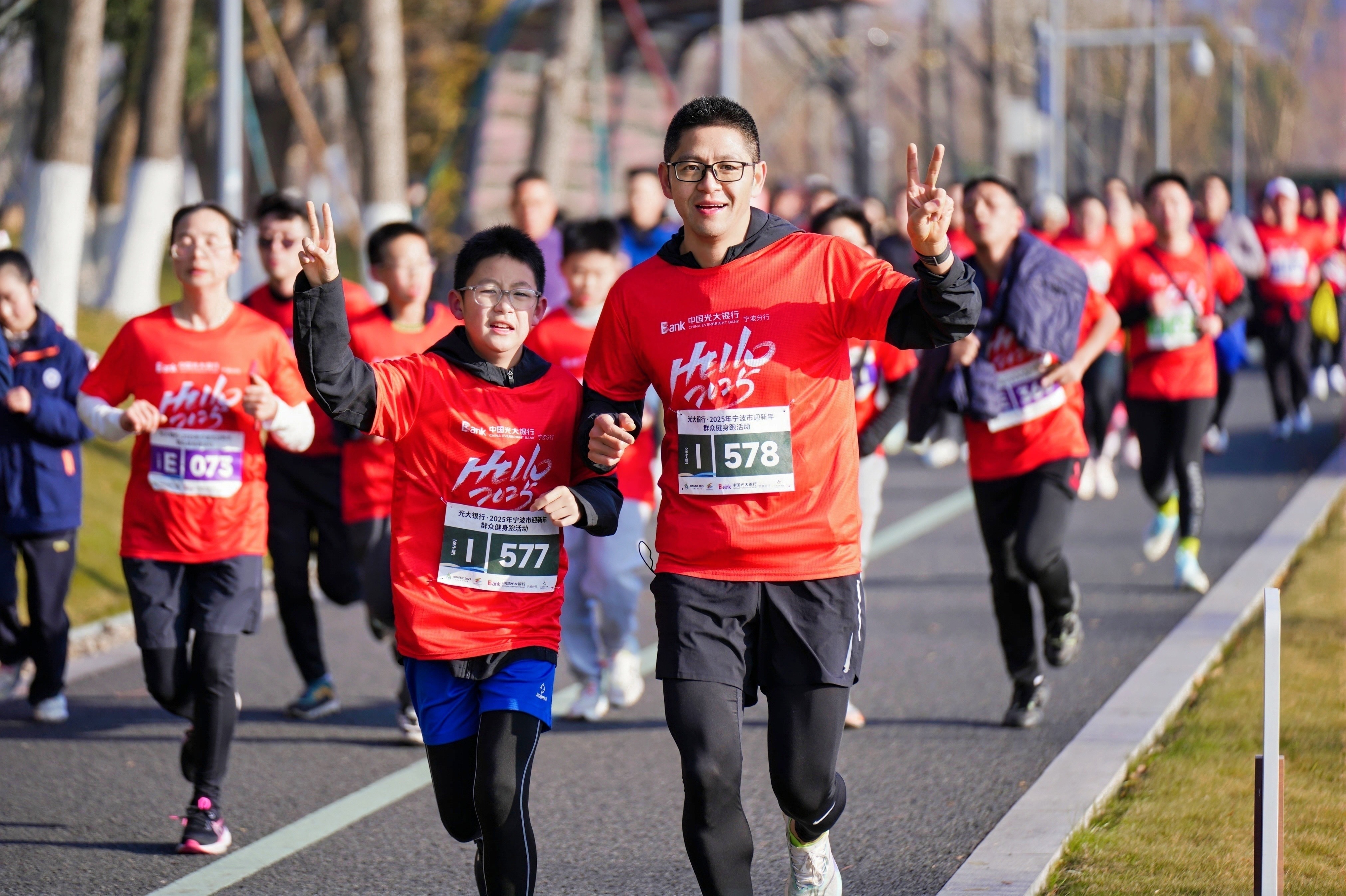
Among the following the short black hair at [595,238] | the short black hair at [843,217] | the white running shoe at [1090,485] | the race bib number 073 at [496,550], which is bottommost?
the white running shoe at [1090,485]

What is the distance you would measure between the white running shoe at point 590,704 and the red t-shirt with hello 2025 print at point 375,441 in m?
1.08

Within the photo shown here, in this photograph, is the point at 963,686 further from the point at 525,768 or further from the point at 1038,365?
the point at 525,768

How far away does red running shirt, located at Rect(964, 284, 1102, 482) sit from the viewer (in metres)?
6.50

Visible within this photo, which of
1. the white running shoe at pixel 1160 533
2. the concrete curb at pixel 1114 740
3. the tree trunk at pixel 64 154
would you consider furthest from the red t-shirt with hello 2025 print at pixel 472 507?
the tree trunk at pixel 64 154

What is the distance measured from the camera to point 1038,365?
649 cm

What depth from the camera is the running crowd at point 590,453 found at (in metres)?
4.07

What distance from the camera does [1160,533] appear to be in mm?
9805

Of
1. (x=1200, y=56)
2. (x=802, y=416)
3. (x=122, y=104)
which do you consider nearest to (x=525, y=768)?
(x=802, y=416)

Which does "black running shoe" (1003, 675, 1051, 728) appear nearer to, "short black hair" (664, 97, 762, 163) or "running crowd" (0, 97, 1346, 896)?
"running crowd" (0, 97, 1346, 896)

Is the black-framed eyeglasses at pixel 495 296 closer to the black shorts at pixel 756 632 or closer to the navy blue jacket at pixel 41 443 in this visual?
the black shorts at pixel 756 632

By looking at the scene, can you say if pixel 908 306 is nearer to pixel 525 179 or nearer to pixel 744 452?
pixel 744 452

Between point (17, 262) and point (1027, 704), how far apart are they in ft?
14.5

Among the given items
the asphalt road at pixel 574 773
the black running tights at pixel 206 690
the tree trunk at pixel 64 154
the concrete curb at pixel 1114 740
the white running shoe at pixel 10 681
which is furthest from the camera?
the tree trunk at pixel 64 154

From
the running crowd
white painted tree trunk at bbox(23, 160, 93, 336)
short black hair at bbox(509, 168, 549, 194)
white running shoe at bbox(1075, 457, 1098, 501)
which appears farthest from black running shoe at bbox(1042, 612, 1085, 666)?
white painted tree trunk at bbox(23, 160, 93, 336)
